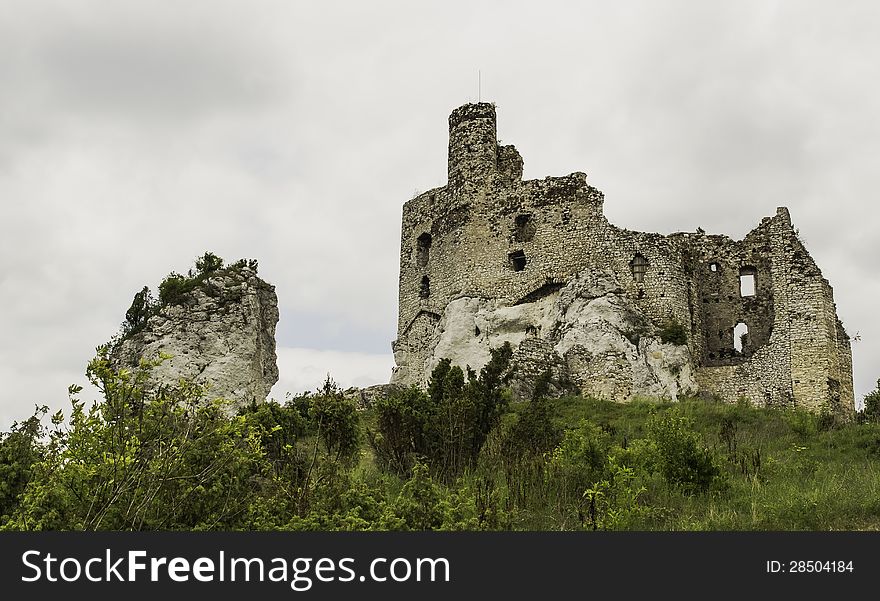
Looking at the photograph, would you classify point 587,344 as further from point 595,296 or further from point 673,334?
point 673,334

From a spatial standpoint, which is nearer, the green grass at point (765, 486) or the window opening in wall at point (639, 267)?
the green grass at point (765, 486)

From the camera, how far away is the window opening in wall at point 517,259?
1160 inches

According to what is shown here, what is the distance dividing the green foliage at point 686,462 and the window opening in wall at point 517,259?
A: 690 inches

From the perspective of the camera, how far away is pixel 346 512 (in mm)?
8430

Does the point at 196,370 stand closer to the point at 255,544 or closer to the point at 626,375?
the point at 626,375

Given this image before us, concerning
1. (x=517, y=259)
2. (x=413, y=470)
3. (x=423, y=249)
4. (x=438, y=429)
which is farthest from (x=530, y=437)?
(x=423, y=249)

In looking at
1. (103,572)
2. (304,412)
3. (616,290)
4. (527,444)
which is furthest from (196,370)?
(103,572)

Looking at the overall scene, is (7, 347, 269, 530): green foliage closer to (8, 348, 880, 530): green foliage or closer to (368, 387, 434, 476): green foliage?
(8, 348, 880, 530): green foliage

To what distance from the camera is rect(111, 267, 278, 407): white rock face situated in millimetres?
22359

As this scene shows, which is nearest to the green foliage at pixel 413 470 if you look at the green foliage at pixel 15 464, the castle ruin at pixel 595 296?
the green foliage at pixel 15 464

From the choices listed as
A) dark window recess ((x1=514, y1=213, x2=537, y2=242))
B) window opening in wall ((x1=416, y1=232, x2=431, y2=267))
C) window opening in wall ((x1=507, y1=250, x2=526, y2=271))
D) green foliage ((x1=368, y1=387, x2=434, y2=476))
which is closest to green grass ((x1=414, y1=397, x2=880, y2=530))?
green foliage ((x1=368, y1=387, x2=434, y2=476))

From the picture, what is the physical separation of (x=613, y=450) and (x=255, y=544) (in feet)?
20.3

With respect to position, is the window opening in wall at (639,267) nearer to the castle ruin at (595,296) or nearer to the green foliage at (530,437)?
the castle ruin at (595,296)

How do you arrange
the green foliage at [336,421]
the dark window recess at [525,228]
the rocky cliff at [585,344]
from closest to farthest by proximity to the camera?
the green foliage at [336,421] → the rocky cliff at [585,344] → the dark window recess at [525,228]
